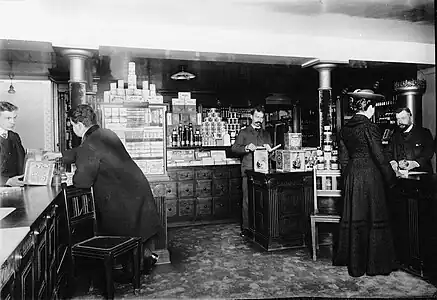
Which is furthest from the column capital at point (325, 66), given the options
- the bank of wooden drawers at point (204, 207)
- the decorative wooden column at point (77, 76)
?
the decorative wooden column at point (77, 76)

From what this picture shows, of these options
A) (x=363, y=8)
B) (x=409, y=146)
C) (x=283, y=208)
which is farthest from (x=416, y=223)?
(x=363, y=8)

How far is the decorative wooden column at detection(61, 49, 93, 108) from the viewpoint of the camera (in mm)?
3502

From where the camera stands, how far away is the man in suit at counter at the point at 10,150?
2436mm

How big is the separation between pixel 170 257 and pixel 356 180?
183 cm

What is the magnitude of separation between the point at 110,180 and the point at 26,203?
737mm

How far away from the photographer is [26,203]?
2051mm

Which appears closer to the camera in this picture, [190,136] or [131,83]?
[131,83]

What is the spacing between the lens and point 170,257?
136 inches

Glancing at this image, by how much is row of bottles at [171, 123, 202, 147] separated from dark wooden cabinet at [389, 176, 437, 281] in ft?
10.5

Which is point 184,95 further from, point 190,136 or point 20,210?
point 20,210

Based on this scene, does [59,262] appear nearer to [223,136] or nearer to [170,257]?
[170,257]

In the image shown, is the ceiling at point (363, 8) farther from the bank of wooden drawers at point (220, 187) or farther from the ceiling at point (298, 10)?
the bank of wooden drawers at point (220, 187)

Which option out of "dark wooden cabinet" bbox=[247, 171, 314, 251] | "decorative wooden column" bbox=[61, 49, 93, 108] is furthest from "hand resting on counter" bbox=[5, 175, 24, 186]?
"dark wooden cabinet" bbox=[247, 171, 314, 251]

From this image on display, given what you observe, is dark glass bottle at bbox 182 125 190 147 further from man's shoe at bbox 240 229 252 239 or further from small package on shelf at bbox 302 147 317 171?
small package on shelf at bbox 302 147 317 171
